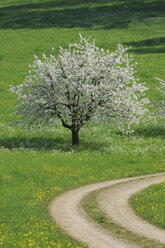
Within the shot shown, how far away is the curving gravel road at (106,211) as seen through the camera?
1508 centimetres

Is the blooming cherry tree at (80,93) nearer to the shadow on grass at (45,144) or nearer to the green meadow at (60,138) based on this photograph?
the shadow on grass at (45,144)

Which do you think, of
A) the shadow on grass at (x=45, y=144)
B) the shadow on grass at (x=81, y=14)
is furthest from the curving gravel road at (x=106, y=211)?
the shadow on grass at (x=81, y=14)

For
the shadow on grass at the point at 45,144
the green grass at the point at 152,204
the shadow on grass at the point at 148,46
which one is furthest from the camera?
the shadow on grass at the point at 148,46

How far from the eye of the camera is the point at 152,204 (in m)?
19.2

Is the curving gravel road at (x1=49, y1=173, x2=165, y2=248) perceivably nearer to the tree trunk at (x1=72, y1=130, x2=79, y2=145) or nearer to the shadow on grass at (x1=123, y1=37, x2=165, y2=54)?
the tree trunk at (x1=72, y1=130, x2=79, y2=145)

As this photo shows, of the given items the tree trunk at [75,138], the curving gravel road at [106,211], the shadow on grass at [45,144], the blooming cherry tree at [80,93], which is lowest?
the curving gravel road at [106,211]

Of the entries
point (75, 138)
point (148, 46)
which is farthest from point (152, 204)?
point (148, 46)

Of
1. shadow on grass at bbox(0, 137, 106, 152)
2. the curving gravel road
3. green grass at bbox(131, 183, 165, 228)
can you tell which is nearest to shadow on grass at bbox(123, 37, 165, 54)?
shadow on grass at bbox(0, 137, 106, 152)

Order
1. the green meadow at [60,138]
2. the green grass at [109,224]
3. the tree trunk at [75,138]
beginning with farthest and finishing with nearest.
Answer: the tree trunk at [75,138], the green meadow at [60,138], the green grass at [109,224]

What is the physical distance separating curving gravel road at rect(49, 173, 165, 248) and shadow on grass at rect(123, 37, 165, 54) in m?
52.4

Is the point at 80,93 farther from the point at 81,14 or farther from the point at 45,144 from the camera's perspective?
the point at 81,14

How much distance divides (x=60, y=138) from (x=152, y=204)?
22761 millimetres

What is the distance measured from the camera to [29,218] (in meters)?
18.0

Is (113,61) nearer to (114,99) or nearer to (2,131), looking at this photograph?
(114,99)
